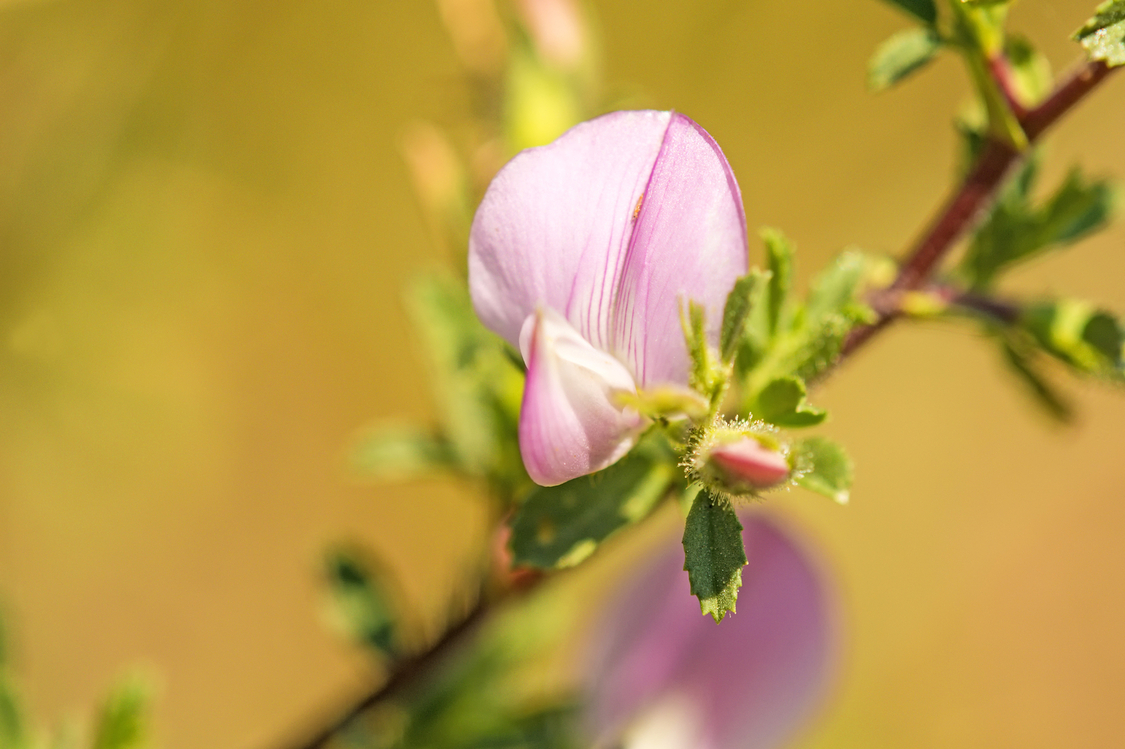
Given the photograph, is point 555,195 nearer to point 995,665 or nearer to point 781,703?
point 781,703

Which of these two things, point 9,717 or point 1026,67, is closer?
point 1026,67

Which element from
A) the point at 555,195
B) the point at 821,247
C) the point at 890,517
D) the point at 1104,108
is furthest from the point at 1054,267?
the point at 555,195

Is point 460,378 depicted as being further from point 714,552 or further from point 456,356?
point 714,552

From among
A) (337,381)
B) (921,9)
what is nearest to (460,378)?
(921,9)

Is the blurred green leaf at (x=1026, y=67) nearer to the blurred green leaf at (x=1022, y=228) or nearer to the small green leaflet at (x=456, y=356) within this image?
the blurred green leaf at (x=1022, y=228)

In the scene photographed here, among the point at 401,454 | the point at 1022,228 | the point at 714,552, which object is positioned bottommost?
the point at 401,454
